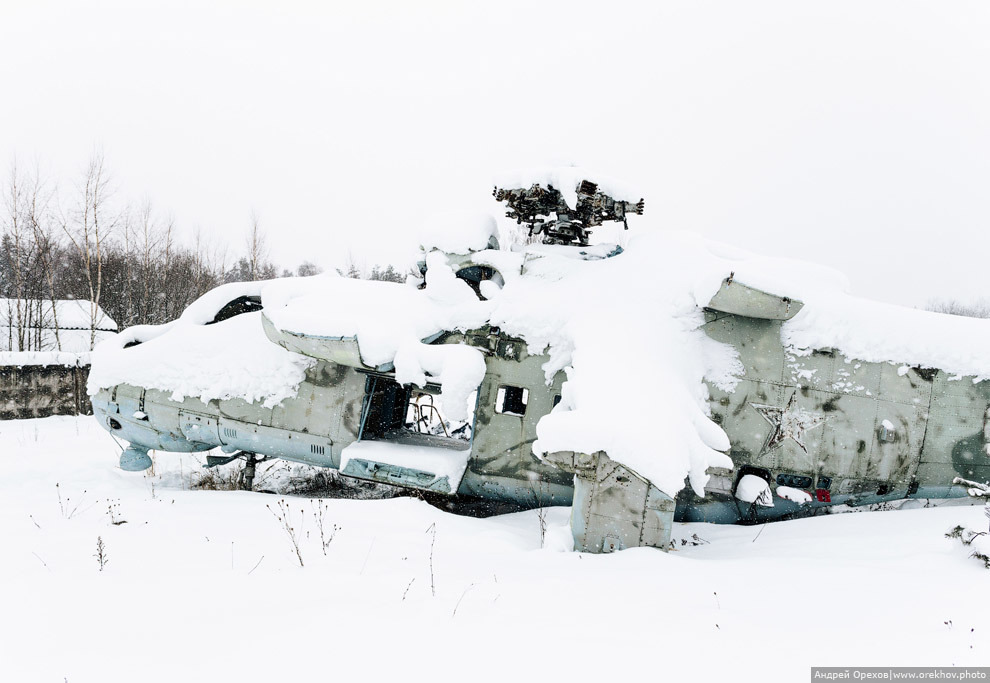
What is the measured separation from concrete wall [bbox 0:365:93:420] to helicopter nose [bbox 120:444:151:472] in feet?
30.0

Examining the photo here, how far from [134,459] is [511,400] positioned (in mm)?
5762

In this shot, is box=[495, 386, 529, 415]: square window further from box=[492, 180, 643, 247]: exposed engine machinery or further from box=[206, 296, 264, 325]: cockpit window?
box=[206, 296, 264, 325]: cockpit window

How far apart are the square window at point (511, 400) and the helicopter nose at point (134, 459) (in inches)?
215

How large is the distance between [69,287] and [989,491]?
47389mm

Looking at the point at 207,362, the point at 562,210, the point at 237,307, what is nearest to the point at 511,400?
the point at 562,210

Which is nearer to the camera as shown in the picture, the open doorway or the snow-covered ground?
the snow-covered ground

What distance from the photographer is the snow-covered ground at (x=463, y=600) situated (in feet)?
8.50

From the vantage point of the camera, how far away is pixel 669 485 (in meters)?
4.23

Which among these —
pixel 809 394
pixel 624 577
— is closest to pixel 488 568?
pixel 624 577

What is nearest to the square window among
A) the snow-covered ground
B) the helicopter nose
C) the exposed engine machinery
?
the snow-covered ground

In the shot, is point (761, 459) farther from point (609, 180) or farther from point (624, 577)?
point (609, 180)

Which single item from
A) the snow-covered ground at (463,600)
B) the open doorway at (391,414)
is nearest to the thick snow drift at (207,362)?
the open doorway at (391,414)

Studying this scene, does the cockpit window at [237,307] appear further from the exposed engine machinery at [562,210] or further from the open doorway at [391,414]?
the exposed engine machinery at [562,210]

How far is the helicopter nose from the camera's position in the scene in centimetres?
737
